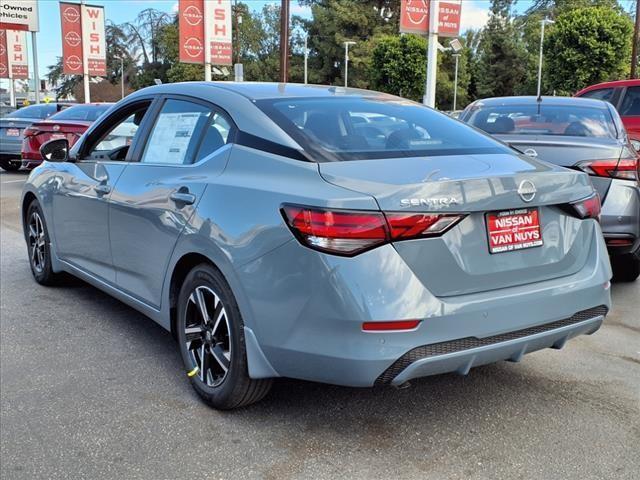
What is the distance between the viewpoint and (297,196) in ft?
8.63

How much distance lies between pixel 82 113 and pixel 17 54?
108 feet

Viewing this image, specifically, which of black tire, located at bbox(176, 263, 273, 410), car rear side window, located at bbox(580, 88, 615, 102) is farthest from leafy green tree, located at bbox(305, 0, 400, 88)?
black tire, located at bbox(176, 263, 273, 410)

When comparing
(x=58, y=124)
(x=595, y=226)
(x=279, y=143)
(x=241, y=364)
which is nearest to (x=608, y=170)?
(x=595, y=226)

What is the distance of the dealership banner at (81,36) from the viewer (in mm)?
28078

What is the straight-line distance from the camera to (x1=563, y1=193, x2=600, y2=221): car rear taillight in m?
2.98

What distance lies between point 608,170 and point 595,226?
193cm

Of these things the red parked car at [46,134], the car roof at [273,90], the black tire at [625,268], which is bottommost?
the black tire at [625,268]

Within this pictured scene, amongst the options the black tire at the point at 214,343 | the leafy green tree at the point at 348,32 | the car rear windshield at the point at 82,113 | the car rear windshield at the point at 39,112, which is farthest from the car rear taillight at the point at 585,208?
the leafy green tree at the point at 348,32

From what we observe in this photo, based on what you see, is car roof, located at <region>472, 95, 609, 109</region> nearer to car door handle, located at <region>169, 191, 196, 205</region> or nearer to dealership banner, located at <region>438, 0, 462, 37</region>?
car door handle, located at <region>169, 191, 196, 205</region>

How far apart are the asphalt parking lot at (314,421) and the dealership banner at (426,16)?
15777 mm

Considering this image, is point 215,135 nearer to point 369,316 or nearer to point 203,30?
point 369,316

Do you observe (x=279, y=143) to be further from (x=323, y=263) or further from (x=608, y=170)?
(x=608, y=170)

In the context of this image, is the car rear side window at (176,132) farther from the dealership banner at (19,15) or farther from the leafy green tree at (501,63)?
the leafy green tree at (501,63)

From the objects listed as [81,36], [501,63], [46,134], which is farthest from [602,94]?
[501,63]
